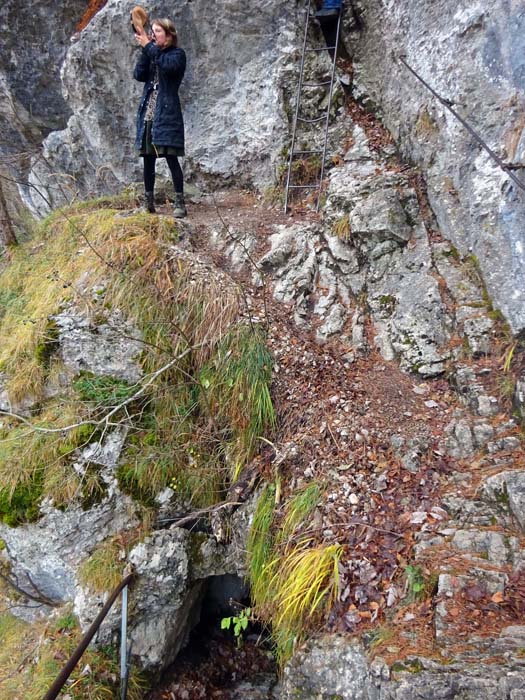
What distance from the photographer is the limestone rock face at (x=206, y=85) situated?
569 cm

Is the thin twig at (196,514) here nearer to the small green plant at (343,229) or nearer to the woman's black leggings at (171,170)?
the small green plant at (343,229)

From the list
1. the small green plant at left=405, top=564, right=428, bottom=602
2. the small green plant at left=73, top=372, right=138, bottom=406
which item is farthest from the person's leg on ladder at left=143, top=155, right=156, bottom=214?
the small green plant at left=405, top=564, right=428, bottom=602

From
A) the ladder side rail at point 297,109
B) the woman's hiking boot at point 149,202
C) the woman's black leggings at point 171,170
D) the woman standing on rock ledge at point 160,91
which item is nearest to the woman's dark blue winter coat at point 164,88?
the woman standing on rock ledge at point 160,91

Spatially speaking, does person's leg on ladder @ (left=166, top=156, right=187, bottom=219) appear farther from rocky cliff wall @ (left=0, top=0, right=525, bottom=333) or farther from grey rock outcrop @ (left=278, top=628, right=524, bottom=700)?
grey rock outcrop @ (left=278, top=628, right=524, bottom=700)

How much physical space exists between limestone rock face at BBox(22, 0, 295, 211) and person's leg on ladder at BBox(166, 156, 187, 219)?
1.36 metres

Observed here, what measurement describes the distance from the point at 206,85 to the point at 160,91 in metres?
1.90

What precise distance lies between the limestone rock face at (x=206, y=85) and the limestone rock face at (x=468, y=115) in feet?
5.27

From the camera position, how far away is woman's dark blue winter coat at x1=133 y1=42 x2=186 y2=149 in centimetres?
441

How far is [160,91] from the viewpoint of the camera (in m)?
4.55

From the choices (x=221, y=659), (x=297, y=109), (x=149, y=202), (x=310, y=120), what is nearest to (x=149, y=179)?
(x=149, y=202)

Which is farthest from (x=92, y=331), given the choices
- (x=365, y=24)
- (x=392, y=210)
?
(x=365, y=24)

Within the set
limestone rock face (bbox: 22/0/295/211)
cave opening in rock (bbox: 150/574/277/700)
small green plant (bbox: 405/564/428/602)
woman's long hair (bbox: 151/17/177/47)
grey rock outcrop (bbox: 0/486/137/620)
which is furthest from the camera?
limestone rock face (bbox: 22/0/295/211)

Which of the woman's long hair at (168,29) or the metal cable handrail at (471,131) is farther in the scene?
the woman's long hair at (168,29)

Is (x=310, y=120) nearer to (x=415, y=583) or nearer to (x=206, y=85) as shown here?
(x=206, y=85)
